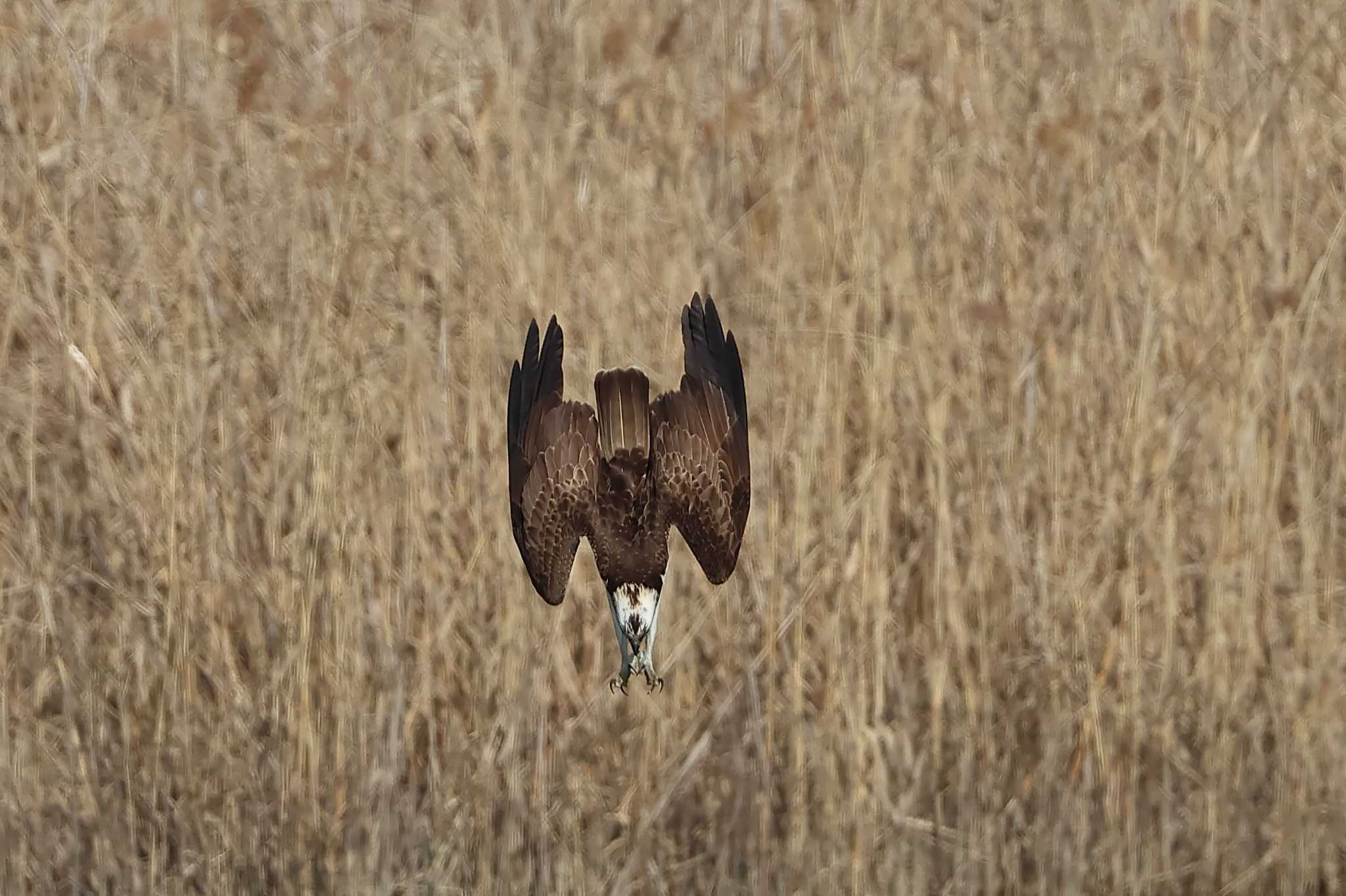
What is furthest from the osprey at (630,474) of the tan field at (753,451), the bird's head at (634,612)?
the tan field at (753,451)

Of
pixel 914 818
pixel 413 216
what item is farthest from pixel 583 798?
pixel 413 216

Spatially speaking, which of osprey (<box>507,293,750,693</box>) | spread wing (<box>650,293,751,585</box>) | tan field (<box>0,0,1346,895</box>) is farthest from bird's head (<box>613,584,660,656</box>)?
tan field (<box>0,0,1346,895</box>)

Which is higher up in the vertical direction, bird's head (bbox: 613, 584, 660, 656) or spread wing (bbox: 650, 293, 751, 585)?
spread wing (bbox: 650, 293, 751, 585)

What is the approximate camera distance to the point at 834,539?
88.1 inches

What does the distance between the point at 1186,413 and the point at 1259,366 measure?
0.10m

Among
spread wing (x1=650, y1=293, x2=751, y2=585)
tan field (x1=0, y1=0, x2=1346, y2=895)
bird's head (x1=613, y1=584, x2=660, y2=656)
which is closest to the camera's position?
bird's head (x1=613, y1=584, x2=660, y2=656)

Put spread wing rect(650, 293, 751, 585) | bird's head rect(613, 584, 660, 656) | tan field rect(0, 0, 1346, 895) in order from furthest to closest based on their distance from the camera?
tan field rect(0, 0, 1346, 895) < spread wing rect(650, 293, 751, 585) < bird's head rect(613, 584, 660, 656)

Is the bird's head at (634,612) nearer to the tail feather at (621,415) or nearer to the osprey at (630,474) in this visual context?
the osprey at (630,474)

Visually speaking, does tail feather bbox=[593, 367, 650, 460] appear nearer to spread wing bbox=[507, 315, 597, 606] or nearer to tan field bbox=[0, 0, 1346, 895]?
spread wing bbox=[507, 315, 597, 606]

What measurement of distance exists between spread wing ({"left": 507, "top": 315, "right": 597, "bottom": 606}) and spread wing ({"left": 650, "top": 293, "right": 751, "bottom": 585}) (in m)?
0.07

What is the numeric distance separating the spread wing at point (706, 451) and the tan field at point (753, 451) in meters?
0.49

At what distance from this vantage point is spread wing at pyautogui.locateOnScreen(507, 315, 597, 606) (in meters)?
1.56

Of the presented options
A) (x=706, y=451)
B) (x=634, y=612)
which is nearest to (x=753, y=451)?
(x=706, y=451)

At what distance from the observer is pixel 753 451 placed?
224 centimetres
